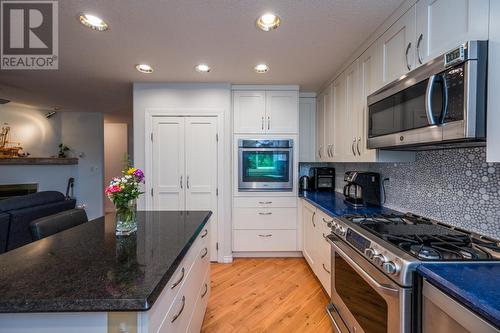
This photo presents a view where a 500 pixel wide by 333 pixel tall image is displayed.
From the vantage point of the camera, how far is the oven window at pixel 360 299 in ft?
3.82

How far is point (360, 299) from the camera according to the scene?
53.5 inches

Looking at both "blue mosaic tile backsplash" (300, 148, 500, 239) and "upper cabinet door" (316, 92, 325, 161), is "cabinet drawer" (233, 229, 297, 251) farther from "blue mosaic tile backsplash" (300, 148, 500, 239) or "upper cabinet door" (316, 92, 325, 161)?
"blue mosaic tile backsplash" (300, 148, 500, 239)

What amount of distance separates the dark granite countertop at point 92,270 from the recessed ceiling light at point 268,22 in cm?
157

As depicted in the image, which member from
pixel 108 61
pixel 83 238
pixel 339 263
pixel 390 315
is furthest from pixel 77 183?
pixel 390 315

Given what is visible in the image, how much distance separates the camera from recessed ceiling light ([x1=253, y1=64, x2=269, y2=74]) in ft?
8.31

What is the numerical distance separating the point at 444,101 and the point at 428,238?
70 centimetres

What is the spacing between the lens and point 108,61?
2.41 meters

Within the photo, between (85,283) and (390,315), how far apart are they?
4.21 feet

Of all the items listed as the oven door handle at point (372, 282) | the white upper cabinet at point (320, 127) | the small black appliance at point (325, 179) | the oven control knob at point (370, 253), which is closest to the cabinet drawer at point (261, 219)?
the small black appliance at point (325, 179)

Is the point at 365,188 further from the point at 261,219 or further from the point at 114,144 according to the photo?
the point at 114,144

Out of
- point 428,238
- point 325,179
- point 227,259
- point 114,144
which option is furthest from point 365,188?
point 114,144

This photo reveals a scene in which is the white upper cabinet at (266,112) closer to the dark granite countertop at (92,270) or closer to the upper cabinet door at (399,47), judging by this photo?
the upper cabinet door at (399,47)

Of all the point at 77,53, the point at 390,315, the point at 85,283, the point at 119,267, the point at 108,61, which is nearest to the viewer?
the point at 85,283

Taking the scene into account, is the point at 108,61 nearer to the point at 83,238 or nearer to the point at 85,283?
the point at 83,238
